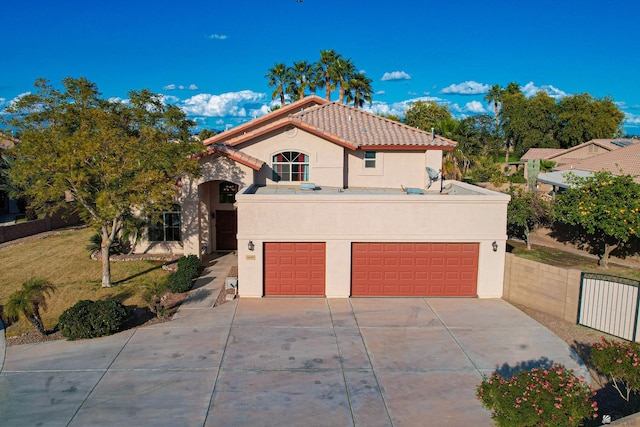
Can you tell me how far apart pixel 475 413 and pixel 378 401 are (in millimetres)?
2119

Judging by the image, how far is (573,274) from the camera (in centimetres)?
1669

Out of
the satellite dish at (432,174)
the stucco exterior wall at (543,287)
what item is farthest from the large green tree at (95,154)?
the stucco exterior wall at (543,287)

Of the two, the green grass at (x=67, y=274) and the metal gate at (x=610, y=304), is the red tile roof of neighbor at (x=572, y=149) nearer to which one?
the metal gate at (x=610, y=304)

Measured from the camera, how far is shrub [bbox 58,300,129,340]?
1489 cm

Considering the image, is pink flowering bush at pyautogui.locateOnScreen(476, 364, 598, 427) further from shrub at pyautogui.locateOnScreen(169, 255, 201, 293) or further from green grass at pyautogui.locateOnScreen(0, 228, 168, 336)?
green grass at pyautogui.locateOnScreen(0, 228, 168, 336)

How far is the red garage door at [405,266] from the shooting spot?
63.9ft

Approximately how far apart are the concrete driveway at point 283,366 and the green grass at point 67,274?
137 inches

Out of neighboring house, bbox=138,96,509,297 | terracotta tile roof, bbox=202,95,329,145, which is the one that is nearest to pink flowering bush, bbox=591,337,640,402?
neighboring house, bbox=138,96,509,297

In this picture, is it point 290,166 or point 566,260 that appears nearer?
point 290,166

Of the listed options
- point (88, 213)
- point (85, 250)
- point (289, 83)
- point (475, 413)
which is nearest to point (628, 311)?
point (475, 413)

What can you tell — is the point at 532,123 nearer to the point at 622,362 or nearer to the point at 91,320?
the point at 622,362

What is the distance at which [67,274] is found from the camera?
75.1ft

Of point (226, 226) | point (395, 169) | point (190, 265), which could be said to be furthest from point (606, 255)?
point (190, 265)

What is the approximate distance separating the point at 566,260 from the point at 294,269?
1412 cm
